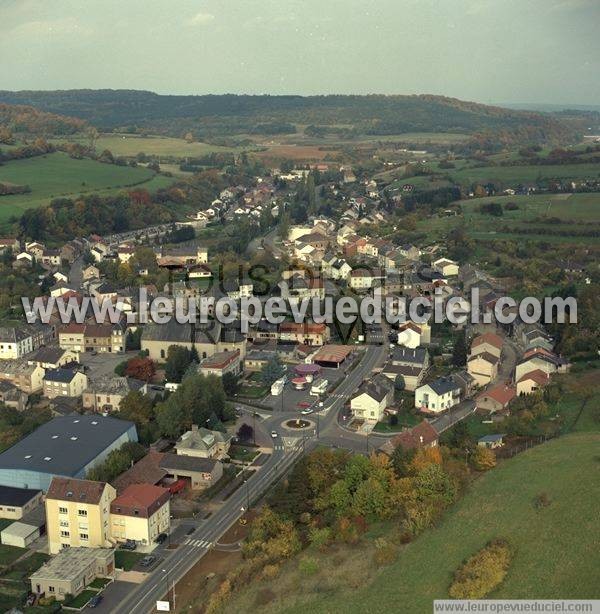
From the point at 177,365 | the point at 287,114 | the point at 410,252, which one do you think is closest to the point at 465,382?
the point at 177,365

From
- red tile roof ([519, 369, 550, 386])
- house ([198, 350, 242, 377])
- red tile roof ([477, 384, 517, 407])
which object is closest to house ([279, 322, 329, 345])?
house ([198, 350, 242, 377])

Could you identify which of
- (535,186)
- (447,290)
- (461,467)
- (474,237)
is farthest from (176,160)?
(461,467)

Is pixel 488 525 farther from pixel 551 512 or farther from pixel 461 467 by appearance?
pixel 461 467

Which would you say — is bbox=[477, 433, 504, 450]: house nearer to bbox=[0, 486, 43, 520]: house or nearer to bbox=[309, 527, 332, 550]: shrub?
bbox=[309, 527, 332, 550]: shrub

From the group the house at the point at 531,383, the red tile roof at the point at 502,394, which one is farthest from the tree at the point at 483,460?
the house at the point at 531,383

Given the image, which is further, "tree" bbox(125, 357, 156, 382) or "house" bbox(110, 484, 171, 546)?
"tree" bbox(125, 357, 156, 382)

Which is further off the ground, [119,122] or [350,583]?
[119,122]
